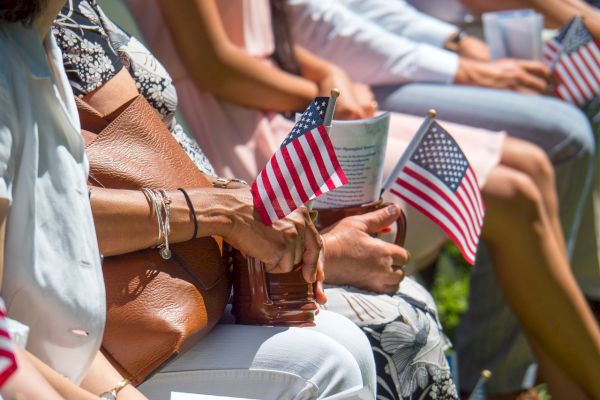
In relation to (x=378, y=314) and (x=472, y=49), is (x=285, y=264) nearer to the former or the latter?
(x=378, y=314)

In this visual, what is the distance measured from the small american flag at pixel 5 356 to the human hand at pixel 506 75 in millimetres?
2564

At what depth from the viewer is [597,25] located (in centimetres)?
411

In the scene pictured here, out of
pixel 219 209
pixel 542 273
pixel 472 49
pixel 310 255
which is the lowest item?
pixel 542 273

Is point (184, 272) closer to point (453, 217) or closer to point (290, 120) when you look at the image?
point (453, 217)

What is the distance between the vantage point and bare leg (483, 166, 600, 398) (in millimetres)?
3143

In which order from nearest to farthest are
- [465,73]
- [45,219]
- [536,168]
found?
[45,219] → [536,168] → [465,73]

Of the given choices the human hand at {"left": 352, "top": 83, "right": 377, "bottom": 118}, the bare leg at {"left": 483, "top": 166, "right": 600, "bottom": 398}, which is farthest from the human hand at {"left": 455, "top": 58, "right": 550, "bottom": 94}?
the bare leg at {"left": 483, "top": 166, "right": 600, "bottom": 398}

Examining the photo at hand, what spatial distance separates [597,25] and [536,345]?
4.56 ft

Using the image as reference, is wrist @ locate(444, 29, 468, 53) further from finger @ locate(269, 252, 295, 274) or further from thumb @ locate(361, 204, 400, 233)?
finger @ locate(269, 252, 295, 274)

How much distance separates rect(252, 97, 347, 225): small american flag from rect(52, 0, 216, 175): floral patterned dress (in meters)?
0.35

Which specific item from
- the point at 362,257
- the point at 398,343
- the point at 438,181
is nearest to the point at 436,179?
the point at 438,181

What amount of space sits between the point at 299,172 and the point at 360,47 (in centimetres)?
167

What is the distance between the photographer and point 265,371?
190 centimetres

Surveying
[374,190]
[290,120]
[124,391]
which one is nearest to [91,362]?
[124,391]
